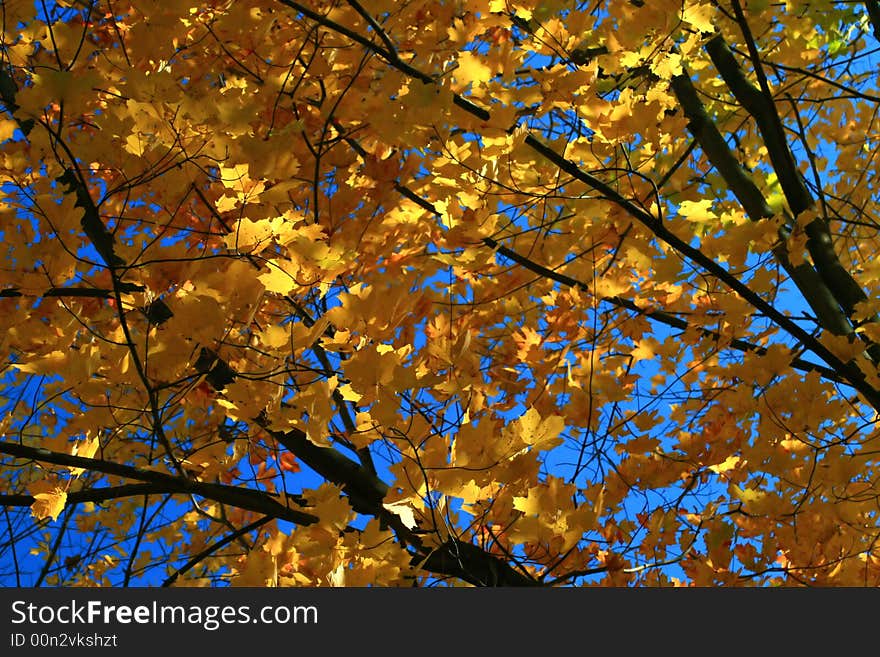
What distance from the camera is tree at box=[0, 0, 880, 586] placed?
1.34 m

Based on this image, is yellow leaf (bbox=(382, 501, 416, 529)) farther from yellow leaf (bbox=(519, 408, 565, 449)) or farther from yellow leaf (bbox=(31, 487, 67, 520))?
yellow leaf (bbox=(31, 487, 67, 520))

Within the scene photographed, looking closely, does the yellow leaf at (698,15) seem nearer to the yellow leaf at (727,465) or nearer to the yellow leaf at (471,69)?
the yellow leaf at (471,69)

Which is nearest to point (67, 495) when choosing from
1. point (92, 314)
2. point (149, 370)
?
point (149, 370)

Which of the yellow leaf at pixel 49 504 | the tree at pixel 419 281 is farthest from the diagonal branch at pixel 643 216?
the yellow leaf at pixel 49 504

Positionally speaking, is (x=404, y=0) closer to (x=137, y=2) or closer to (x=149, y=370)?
(x=137, y=2)

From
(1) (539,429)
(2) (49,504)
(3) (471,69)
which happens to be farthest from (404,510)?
(3) (471,69)

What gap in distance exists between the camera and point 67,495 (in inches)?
63.4

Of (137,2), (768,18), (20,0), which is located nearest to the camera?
(137,2)

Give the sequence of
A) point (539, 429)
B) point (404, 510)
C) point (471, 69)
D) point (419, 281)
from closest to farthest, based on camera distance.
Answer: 1. point (539, 429)
2. point (404, 510)
3. point (471, 69)
4. point (419, 281)

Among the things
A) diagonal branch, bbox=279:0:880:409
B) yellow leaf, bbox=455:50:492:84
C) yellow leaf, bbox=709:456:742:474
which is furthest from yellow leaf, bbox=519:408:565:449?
yellow leaf, bbox=709:456:742:474

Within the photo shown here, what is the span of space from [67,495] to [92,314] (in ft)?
2.27

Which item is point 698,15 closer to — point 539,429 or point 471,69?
point 471,69

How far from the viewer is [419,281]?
6.84 feet

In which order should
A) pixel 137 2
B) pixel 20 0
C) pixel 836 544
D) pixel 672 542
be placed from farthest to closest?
pixel 672 542 → pixel 836 544 → pixel 20 0 → pixel 137 2
